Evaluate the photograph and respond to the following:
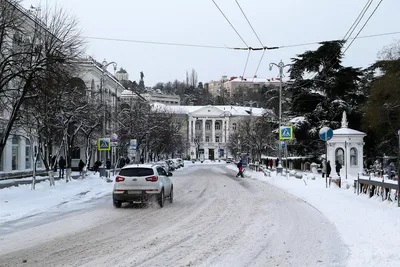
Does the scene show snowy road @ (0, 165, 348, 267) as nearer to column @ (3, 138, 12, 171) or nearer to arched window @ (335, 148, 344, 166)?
arched window @ (335, 148, 344, 166)

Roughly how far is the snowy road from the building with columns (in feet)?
417

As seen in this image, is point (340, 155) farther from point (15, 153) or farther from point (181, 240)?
point (181, 240)

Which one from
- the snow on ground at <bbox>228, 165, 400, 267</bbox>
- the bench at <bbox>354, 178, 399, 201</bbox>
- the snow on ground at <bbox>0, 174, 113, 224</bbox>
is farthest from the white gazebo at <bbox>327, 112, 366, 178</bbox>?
the snow on ground at <bbox>0, 174, 113, 224</bbox>

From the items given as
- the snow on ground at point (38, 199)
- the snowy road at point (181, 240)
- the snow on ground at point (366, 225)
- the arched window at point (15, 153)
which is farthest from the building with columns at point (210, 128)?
the snowy road at point (181, 240)

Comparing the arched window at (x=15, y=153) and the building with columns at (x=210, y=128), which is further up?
the building with columns at (x=210, y=128)

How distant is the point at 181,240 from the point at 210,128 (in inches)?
5470

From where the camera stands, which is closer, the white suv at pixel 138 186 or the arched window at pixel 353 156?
the white suv at pixel 138 186

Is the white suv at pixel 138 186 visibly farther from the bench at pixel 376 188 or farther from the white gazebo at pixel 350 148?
the white gazebo at pixel 350 148

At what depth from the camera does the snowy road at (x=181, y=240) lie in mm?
8883

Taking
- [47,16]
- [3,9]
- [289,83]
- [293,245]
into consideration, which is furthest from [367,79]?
[293,245]

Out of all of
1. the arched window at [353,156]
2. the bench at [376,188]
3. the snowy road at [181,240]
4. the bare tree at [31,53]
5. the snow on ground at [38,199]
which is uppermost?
the bare tree at [31,53]

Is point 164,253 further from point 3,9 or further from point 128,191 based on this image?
point 3,9

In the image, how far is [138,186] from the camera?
19156mm

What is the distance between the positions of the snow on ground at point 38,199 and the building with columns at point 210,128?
115826 mm
